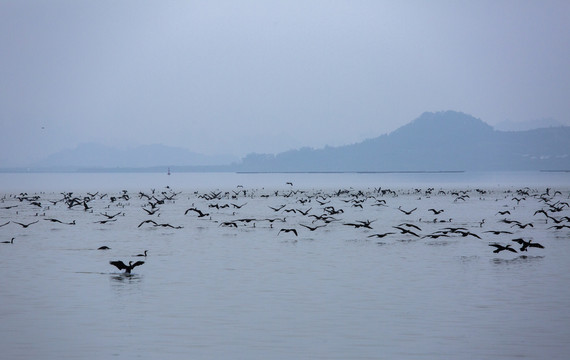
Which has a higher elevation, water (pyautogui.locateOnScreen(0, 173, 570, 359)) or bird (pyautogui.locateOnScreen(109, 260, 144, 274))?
bird (pyautogui.locateOnScreen(109, 260, 144, 274))

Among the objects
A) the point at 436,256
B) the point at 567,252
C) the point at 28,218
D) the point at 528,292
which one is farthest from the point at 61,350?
the point at 28,218

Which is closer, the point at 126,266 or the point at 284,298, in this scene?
the point at 284,298

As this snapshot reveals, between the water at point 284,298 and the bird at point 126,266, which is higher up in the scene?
the bird at point 126,266

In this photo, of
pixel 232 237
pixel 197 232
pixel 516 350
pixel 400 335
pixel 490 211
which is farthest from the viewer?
pixel 490 211

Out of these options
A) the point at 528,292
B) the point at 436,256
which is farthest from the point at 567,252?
the point at 528,292

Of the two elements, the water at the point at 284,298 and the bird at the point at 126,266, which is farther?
the bird at the point at 126,266

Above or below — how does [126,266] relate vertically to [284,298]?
above

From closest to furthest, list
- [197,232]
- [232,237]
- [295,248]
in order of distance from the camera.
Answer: [295,248] → [232,237] → [197,232]

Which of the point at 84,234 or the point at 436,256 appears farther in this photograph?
the point at 84,234

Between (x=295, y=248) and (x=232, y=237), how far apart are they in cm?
624

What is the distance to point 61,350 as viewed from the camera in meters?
15.5

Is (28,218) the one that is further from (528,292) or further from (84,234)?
(528,292)

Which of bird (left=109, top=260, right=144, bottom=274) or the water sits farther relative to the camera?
bird (left=109, top=260, right=144, bottom=274)

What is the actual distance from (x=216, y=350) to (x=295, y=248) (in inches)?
749
